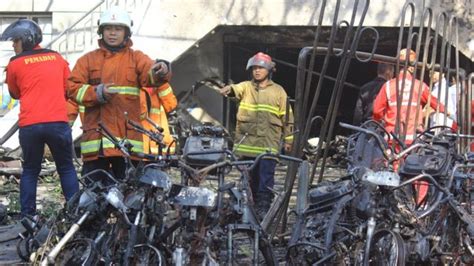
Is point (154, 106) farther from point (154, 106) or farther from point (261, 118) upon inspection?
point (261, 118)

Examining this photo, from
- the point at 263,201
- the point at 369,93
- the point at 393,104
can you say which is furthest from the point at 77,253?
the point at 369,93

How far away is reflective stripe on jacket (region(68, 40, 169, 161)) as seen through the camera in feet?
19.8

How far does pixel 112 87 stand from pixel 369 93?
3.86 meters

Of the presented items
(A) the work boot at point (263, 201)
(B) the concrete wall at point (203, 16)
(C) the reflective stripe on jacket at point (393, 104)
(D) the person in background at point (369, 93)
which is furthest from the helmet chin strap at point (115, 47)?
(B) the concrete wall at point (203, 16)

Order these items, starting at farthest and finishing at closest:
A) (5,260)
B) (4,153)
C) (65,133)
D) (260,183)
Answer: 1. (4,153)
2. (260,183)
3. (65,133)
4. (5,260)

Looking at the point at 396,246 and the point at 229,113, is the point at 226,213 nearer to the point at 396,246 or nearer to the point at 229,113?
the point at 396,246

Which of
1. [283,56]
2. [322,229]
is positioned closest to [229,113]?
[283,56]

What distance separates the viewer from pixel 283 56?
566 inches

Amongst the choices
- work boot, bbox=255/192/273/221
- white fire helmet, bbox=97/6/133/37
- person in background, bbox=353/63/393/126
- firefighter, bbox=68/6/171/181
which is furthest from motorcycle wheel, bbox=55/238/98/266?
person in background, bbox=353/63/393/126

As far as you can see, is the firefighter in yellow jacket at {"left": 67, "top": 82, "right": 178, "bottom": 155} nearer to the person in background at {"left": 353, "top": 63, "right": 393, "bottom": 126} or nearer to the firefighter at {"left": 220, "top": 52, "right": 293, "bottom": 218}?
the firefighter at {"left": 220, "top": 52, "right": 293, "bottom": 218}

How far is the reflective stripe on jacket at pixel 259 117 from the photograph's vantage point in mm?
7688

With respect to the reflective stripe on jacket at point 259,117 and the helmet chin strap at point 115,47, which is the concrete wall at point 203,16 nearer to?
the reflective stripe on jacket at point 259,117

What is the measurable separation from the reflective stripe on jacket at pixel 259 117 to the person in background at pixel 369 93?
5.01ft

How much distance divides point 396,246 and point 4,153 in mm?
7524
